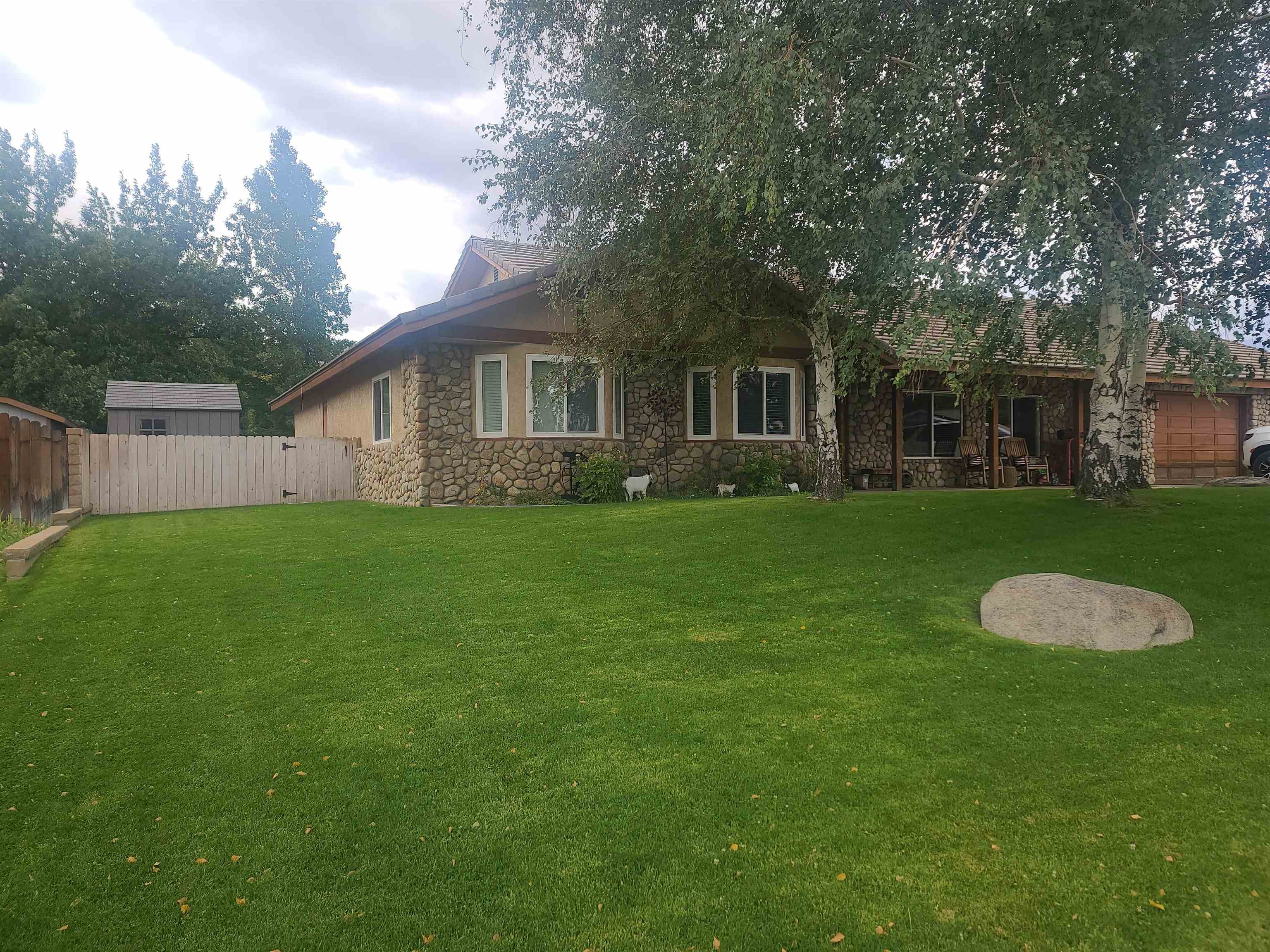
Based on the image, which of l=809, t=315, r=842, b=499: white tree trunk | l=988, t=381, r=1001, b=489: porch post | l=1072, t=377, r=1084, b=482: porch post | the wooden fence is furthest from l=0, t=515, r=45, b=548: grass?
l=1072, t=377, r=1084, b=482: porch post

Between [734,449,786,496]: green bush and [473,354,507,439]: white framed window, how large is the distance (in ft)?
14.7

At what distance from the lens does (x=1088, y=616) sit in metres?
4.71

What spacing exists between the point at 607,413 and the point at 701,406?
76.1 inches

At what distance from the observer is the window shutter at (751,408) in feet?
47.8

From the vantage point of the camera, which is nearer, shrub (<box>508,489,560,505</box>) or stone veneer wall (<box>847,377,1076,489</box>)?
shrub (<box>508,489,560,505</box>)

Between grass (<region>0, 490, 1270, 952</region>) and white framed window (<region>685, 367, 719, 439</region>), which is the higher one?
white framed window (<region>685, 367, 719, 439</region>)

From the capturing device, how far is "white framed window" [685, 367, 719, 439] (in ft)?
46.5

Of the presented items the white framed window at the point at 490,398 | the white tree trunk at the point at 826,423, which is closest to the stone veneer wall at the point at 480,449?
the white framed window at the point at 490,398

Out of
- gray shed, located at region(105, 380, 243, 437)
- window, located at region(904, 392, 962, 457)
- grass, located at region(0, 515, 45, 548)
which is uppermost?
gray shed, located at region(105, 380, 243, 437)

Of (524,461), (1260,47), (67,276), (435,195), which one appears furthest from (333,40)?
(67,276)

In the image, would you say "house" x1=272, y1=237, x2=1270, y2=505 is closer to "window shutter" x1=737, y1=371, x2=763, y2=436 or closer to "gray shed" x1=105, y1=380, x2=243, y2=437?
"window shutter" x1=737, y1=371, x2=763, y2=436

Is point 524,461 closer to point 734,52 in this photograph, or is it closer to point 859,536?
point 859,536

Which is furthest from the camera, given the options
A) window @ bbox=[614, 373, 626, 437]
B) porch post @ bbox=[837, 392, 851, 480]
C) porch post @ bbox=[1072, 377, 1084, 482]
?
porch post @ bbox=[1072, 377, 1084, 482]

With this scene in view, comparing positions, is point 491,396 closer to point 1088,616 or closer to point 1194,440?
point 1088,616
